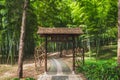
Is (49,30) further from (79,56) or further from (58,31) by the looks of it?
(79,56)

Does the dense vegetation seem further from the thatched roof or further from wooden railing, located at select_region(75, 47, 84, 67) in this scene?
the thatched roof

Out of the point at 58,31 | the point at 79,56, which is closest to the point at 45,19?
the point at 79,56

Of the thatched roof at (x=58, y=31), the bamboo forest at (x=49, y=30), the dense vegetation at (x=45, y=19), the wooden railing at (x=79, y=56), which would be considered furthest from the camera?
the dense vegetation at (x=45, y=19)

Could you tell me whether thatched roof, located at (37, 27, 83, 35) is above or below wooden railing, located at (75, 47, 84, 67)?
above

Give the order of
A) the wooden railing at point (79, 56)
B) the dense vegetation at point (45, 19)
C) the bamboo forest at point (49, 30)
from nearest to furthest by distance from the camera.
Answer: the bamboo forest at point (49, 30) → the wooden railing at point (79, 56) → the dense vegetation at point (45, 19)

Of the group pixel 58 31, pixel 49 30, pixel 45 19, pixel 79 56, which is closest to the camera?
pixel 49 30

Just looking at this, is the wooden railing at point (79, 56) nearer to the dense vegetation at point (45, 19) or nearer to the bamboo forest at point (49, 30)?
the bamboo forest at point (49, 30)

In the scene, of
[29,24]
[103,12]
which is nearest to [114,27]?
[103,12]

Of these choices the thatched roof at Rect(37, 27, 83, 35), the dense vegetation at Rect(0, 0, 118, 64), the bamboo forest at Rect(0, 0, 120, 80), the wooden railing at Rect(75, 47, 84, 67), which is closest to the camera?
the thatched roof at Rect(37, 27, 83, 35)

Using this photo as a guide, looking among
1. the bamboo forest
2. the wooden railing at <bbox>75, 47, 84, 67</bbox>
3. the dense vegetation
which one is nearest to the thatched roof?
the bamboo forest

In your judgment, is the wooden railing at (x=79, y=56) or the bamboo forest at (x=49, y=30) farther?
the wooden railing at (x=79, y=56)

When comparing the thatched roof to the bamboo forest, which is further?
the bamboo forest

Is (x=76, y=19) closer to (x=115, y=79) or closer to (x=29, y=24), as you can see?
(x=29, y=24)

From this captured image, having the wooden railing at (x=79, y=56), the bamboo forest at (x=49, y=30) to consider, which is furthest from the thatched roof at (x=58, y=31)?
the wooden railing at (x=79, y=56)
